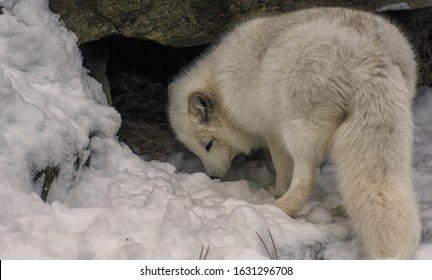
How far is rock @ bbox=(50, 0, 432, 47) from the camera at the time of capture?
14.2ft

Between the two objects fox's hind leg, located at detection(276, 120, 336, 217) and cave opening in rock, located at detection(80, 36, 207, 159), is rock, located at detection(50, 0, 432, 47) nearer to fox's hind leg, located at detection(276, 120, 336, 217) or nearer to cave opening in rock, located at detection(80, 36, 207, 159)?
cave opening in rock, located at detection(80, 36, 207, 159)

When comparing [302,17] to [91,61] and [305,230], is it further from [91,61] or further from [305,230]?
[91,61]

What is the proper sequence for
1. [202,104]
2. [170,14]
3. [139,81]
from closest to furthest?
[202,104] → [170,14] → [139,81]

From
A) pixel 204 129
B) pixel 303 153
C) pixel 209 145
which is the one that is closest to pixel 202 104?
pixel 204 129

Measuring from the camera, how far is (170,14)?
14.4 feet

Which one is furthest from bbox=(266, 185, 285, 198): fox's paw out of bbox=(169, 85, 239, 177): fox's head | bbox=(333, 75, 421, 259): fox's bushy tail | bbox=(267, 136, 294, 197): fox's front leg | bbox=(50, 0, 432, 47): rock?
bbox=(50, 0, 432, 47): rock

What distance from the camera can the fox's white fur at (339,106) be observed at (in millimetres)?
3031

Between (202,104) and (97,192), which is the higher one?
(202,104)

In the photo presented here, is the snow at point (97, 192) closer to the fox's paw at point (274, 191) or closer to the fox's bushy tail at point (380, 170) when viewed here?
the fox's paw at point (274, 191)

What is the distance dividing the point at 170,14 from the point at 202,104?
0.72m

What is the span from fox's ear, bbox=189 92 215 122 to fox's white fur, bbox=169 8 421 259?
12cm

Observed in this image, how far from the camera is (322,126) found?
336cm

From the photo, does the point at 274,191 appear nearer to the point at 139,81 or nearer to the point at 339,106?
the point at 339,106
